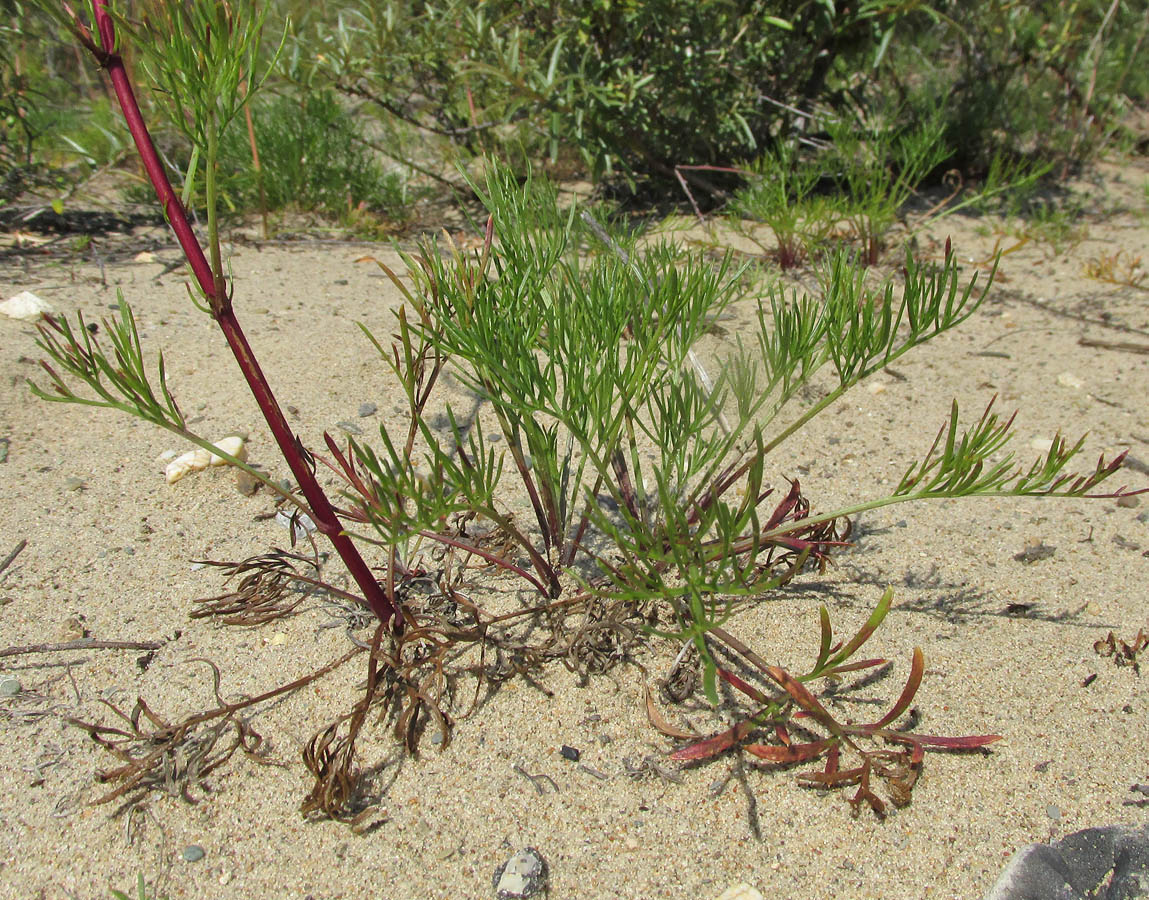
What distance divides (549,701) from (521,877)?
274 mm

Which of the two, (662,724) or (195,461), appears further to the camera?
(195,461)

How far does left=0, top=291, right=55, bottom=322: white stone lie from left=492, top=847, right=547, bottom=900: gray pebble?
72.5 inches

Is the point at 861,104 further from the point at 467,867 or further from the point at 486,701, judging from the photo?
the point at 467,867

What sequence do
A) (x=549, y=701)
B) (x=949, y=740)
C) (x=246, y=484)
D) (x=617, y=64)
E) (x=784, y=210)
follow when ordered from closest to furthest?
(x=949, y=740) < (x=549, y=701) < (x=246, y=484) < (x=784, y=210) < (x=617, y=64)

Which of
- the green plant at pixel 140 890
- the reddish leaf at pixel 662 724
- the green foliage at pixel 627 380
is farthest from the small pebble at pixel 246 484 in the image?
the reddish leaf at pixel 662 724

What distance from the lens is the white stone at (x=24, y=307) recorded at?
7.07 feet

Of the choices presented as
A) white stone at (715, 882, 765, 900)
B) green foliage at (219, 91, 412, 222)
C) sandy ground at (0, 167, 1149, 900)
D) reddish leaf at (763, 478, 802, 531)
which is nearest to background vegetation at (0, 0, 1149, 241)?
green foliage at (219, 91, 412, 222)

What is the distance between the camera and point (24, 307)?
217 centimetres

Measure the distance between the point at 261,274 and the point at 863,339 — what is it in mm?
2021

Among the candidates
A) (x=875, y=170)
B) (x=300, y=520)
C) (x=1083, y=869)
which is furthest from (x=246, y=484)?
(x=875, y=170)

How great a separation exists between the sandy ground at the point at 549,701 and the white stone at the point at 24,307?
87 mm

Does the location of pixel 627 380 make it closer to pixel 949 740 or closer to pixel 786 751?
pixel 786 751

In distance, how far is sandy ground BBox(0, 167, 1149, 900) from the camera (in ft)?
3.53

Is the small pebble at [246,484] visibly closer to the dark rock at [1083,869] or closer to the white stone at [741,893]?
the white stone at [741,893]
